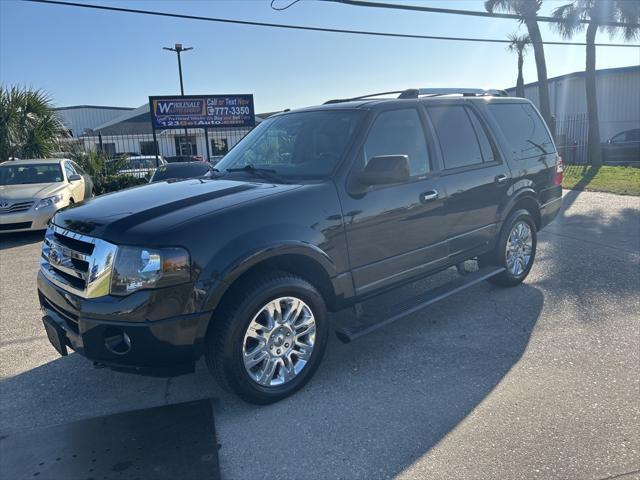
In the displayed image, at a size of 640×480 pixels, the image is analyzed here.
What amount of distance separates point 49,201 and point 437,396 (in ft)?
28.6

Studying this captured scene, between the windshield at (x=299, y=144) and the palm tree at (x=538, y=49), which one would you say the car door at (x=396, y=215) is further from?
the palm tree at (x=538, y=49)

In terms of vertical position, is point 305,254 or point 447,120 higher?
point 447,120

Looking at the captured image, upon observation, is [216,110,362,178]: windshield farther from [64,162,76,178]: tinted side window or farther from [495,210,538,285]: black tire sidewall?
[64,162,76,178]: tinted side window

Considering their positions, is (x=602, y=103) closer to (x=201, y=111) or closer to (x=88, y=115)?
(x=201, y=111)

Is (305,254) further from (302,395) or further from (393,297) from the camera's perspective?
(393,297)

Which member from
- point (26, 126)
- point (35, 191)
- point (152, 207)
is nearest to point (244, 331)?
point (152, 207)

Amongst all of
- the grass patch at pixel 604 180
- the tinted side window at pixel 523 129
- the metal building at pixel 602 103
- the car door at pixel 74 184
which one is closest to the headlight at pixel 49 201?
the car door at pixel 74 184

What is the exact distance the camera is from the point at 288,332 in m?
3.37

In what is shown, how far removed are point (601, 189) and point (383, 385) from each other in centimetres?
1185

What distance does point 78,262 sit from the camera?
10.2 feet

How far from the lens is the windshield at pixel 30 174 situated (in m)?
10.2

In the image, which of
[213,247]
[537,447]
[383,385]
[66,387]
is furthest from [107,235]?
[537,447]

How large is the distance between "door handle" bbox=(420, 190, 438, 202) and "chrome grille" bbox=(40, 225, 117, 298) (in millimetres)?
2438

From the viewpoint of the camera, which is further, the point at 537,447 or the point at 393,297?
the point at 393,297
